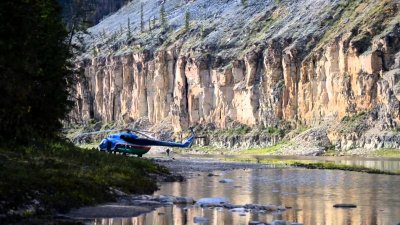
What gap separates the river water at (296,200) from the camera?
26.0 m

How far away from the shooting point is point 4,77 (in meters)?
26.2

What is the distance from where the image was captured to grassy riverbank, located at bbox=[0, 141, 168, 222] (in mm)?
24266

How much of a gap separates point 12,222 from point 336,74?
13103cm

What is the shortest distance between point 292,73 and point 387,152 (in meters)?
43.2

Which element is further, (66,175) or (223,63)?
(223,63)

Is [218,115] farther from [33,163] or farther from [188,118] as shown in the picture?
[33,163]

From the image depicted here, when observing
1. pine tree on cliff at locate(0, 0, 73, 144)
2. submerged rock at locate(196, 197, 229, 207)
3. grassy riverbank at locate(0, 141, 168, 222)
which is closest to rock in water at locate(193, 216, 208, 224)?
submerged rock at locate(196, 197, 229, 207)

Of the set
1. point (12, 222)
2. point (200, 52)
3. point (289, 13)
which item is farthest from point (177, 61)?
point (12, 222)

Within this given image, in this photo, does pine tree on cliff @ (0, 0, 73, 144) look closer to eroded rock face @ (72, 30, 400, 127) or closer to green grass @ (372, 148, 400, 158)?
green grass @ (372, 148, 400, 158)

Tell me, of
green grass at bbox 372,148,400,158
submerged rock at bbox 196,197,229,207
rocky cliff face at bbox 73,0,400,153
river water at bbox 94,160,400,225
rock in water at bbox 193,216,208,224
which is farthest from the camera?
rocky cliff face at bbox 73,0,400,153

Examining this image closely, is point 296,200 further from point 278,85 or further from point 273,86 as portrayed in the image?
point 273,86

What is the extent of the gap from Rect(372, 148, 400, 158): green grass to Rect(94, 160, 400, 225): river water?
218 feet

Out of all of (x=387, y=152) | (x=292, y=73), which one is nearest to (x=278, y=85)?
(x=292, y=73)

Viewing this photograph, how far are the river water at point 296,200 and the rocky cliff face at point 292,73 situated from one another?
80.2 metres
